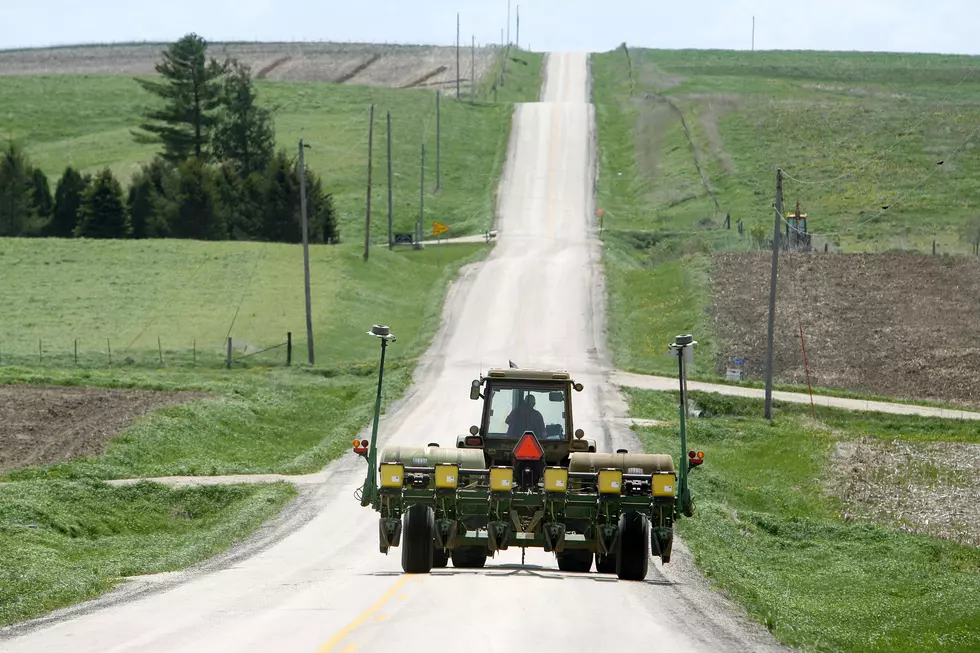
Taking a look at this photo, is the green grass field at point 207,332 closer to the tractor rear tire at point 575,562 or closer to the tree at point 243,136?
the tractor rear tire at point 575,562

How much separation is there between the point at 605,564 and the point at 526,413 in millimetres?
2864

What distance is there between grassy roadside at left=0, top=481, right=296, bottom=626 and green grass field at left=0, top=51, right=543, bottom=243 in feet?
209

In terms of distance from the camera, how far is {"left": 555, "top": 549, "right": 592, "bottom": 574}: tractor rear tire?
21.8 m

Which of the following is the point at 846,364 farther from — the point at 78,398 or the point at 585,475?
the point at 585,475

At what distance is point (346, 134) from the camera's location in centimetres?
12700

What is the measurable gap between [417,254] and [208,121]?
98.9 feet

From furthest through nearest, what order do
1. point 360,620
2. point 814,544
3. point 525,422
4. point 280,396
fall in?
1. point 280,396
2. point 814,544
3. point 525,422
4. point 360,620

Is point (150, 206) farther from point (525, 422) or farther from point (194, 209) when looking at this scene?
point (525, 422)

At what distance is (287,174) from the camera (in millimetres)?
89438

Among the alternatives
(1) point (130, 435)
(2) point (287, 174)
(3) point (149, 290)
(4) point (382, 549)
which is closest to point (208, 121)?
(2) point (287, 174)

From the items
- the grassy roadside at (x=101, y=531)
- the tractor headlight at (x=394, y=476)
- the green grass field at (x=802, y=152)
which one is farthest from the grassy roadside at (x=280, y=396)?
the green grass field at (x=802, y=152)


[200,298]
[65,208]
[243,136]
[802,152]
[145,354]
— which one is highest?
[802,152]

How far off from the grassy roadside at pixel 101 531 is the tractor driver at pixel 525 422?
241 inches

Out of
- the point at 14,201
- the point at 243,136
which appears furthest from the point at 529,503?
the point at 243,136
